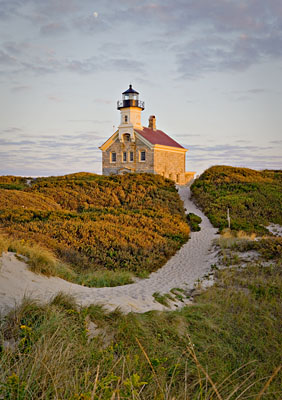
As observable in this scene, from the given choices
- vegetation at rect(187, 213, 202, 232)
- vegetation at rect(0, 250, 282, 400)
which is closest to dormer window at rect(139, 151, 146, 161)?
vegetation at rect(187, 213, 202, 232)

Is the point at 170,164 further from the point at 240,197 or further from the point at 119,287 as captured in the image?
the point at 119,287

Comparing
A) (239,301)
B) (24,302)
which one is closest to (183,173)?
(239,301)

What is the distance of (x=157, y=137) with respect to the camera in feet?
148

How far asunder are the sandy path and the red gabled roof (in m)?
27.9

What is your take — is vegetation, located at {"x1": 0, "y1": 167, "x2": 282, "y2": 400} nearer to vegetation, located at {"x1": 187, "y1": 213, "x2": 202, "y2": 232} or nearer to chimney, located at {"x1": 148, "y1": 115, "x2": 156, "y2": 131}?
vegetation, located at {"x1": 187, "y1": 213, "x2": 202, "y2": 232}

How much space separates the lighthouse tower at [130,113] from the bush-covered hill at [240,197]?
12.6 metres

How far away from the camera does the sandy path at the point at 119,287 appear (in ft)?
22.6

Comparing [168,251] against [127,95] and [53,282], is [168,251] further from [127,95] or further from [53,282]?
[127,95]

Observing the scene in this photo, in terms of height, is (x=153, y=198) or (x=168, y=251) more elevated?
(x=153, y=198)

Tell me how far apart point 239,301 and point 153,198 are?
1646 centimetres

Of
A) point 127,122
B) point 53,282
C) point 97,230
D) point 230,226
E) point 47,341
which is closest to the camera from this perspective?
Result: point 47,341

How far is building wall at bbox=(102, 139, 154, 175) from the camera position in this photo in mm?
41625

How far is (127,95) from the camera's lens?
4359 centimetres

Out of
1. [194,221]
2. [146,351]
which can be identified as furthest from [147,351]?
[194,221]
